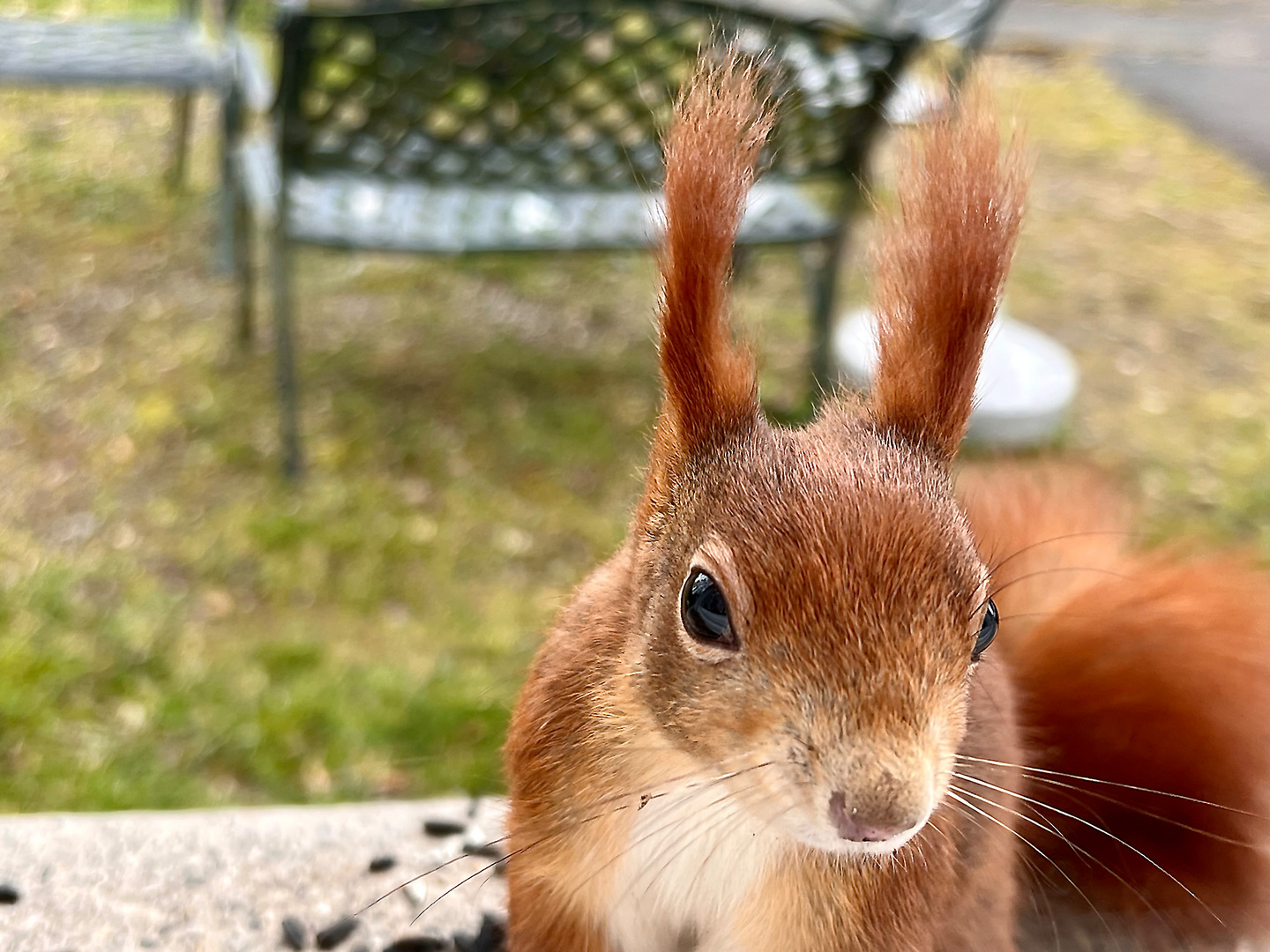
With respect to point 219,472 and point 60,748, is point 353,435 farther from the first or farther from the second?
point 60,748

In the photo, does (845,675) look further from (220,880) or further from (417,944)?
A: (220,880)

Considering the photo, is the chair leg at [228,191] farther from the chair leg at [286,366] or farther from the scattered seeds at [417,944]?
the scattered seeds at [417,944]

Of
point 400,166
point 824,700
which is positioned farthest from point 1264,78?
point 824,700

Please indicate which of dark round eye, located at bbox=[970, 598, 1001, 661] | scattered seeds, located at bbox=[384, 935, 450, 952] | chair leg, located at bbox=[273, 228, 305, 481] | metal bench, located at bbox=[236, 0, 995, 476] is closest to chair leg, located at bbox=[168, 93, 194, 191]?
metal bench, located at bbox=[236, 0, 995, 476]

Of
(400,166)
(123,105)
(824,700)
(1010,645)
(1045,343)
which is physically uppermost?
(824,700)

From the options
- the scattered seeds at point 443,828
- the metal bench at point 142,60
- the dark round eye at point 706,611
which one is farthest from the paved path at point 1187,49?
the dark round eye at point 706,611

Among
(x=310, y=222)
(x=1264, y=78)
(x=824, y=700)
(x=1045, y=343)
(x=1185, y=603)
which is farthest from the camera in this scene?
(x=1264, y=78)
